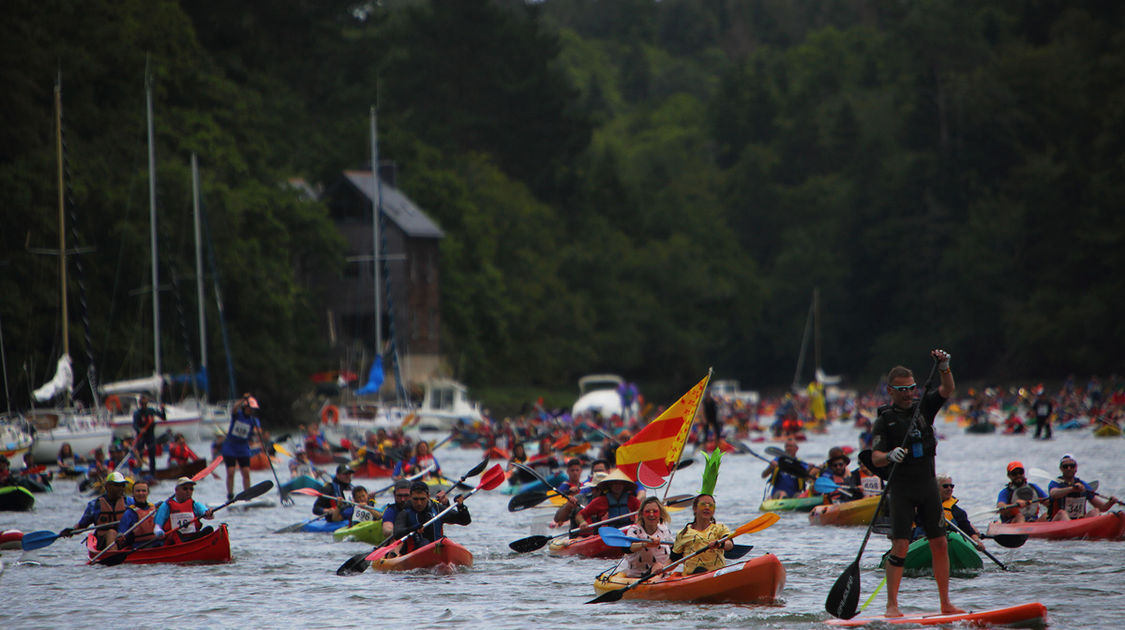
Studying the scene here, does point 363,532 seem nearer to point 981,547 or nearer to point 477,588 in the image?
point 477,588

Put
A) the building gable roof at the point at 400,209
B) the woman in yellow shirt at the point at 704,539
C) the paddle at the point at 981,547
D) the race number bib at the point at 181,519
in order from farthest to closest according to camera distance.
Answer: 1. the building gable roof at the point at 400,209
2. the race number bib at the point at 181,519
3. the paddle at the point at 981,547
4. the woman in yellow shirt at the point at 704,539

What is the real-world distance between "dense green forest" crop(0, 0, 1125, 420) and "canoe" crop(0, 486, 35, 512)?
19.2m

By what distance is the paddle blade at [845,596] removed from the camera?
13344 mm

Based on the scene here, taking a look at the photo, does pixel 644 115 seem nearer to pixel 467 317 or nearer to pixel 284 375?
pixel 467 317

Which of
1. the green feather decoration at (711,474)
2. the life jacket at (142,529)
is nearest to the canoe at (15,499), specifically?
the life jacket at (142,529)

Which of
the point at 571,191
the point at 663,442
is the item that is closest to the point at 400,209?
the point at 571,191

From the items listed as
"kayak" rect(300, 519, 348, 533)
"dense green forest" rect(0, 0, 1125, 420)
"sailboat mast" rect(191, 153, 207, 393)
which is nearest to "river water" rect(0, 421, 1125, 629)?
"kayak" rect(300, 519, 348, 533)

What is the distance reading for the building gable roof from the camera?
67.7m

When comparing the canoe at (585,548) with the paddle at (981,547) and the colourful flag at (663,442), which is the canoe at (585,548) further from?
the paddle at (981,547)

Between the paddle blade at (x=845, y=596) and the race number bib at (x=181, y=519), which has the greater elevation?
the race number bib at (x=181, y=519)

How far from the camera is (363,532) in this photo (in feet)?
71.4

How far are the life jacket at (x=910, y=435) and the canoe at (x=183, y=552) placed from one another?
31.6ft

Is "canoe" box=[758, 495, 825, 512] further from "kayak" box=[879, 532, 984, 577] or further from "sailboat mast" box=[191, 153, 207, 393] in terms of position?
"sailboat mast" box=[191, 153, 207, 393]

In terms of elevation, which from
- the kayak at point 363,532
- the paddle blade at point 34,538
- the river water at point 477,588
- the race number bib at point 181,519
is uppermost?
the race number bib at point 181,519
